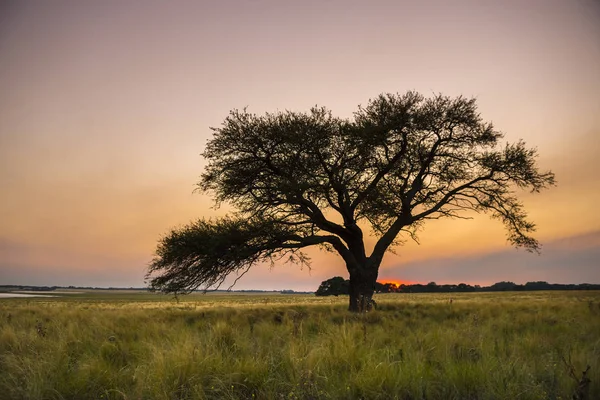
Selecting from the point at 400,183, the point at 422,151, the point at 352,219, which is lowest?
the point at 352,219

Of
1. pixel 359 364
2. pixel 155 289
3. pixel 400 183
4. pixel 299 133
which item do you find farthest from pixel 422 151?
pixel 359 364

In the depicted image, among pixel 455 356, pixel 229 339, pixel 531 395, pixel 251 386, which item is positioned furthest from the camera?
pixel 229 339

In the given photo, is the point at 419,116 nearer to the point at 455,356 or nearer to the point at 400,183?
the point at 400,183

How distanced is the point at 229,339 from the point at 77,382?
300cm

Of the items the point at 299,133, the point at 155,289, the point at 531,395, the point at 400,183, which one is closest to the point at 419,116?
the point at 400,183

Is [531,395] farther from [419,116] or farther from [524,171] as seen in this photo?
[524,171]

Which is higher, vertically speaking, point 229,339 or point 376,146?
point 376,146

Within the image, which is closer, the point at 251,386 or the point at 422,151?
the point at 251,386

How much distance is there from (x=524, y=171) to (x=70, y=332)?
19.5m

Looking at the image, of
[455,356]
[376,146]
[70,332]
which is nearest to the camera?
[455,356]

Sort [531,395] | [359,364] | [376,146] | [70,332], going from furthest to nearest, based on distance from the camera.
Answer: [376,146] < [70,332] < [359,364] < [531,395]

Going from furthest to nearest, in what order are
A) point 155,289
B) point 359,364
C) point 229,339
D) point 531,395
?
point 155,289
point 229,339
point 359,364
point 531,395

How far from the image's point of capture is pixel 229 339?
768 centimetres

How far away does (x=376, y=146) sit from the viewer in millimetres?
18562
